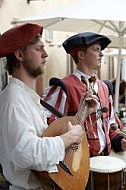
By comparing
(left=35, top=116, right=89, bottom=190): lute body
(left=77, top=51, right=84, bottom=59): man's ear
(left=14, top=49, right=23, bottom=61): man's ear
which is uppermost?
(left=14, top=49, right=23, bottom=61): man's ear

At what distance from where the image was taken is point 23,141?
4.44 ft

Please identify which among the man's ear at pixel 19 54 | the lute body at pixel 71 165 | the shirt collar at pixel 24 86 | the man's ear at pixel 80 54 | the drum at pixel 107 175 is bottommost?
the drum at pixel 107 175

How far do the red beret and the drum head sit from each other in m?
0.82

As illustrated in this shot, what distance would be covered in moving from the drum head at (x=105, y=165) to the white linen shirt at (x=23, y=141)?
468 millimetres

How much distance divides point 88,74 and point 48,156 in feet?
3.47

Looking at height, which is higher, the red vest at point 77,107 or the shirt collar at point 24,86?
the shirt collar at point 24,86

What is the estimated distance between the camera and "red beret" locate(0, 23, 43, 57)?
4.93 ft

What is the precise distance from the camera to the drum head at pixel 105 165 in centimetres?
188

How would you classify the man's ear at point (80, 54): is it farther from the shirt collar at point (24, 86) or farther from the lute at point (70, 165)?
the shirt collar at point (24, 86)

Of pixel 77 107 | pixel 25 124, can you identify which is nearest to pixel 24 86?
pixel 25 124

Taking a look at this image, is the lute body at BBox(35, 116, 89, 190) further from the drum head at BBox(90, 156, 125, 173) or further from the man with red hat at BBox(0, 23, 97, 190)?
the drum head at BBox(90, 156, 125, 173)

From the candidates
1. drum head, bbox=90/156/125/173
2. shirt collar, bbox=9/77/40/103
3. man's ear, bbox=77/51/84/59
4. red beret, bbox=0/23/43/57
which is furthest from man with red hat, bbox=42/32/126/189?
red beret, bbox=0/23/43/57

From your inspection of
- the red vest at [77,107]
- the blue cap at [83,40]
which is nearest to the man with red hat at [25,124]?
the red vest at [77,107]

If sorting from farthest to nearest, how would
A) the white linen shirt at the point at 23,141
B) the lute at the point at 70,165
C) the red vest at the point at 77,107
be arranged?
the red vest at the point at 77,107 → the lute at the point at 70,165 → the white linen shirt at the point at 23,141
